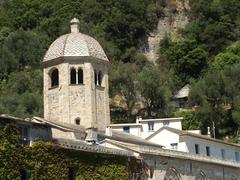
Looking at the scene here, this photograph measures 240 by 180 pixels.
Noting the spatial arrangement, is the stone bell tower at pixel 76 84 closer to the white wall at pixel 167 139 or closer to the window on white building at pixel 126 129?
the white wall at pixel 167 139

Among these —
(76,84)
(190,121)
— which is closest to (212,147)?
(76,84)

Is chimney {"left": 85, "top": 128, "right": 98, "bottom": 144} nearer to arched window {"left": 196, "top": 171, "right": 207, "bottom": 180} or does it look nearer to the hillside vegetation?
arched window {"left": 196, "top": 171, "right": 207, "bottom": 180}

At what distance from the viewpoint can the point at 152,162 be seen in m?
42.8

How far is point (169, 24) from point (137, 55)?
467 inches

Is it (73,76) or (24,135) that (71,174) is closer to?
(24,135)

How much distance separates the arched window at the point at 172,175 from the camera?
146 ft

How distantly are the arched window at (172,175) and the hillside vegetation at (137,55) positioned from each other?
1191 inches

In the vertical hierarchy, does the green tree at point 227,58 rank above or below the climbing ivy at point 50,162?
above

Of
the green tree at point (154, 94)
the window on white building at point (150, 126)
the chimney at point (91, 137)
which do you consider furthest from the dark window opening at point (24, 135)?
the green tree at point (154, 94)

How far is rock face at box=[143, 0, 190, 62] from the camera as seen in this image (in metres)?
105

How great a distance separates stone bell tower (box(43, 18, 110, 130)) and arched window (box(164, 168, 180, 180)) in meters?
7.69

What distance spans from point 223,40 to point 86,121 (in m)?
56.2

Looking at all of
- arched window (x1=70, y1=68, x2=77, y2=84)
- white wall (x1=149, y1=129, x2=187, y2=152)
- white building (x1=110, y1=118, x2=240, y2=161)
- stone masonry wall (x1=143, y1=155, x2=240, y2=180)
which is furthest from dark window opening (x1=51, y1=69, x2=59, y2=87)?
stone masonry wall (x1=143, y1=155, x2=240, y2=180)

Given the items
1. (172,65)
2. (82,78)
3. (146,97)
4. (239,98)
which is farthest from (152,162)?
(172,65)
